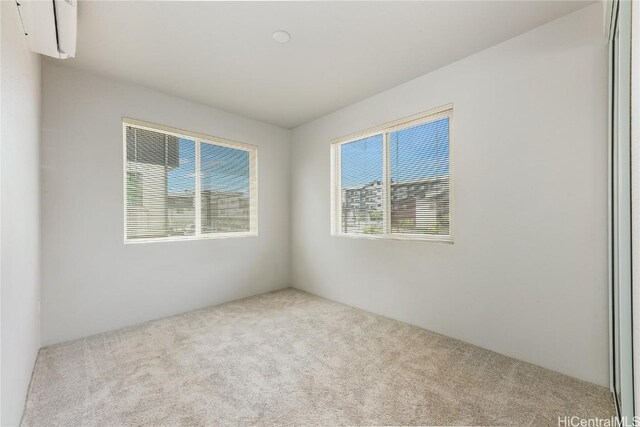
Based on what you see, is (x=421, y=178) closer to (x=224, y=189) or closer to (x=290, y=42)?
(x=290, y=42)

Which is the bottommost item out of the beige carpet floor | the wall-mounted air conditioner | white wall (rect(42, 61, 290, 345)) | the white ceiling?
the beige carpet floor

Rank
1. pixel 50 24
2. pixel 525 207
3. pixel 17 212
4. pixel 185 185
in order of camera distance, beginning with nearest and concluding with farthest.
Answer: pixel 17 212 → pixel 50 24 → pixel 525 207 → pixel 185 185

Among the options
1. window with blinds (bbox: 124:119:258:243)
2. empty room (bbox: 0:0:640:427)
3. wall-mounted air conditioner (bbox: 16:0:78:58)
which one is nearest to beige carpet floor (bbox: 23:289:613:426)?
empty room (bbox: 0:0:640:427)

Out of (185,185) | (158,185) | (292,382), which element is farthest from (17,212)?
(292,382)

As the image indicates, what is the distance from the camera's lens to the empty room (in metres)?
1.64

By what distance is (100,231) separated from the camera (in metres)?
2.73

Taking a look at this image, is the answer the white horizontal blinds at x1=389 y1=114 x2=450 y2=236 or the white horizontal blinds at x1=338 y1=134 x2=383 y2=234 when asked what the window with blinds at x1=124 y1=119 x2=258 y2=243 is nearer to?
the white horizontal blinds at x1=338 y1=134 x2=383 y2=234

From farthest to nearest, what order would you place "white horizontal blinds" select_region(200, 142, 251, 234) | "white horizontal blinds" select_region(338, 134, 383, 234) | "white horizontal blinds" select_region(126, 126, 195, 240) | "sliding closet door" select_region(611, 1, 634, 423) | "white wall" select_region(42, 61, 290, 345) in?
"white horizontal blinds" select_region(200, 142, 251, 234)
"white horizontal blinds" select_region(338, 134, 383, 234)
"white horizontal blinds" select_region(126, 126, 195, 240)
"white wall" select_region(42, 61, 290, 345)
"sliding closet door" select_region(611, 1, 634, 423)

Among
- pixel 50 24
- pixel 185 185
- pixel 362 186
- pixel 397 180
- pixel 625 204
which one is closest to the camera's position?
pixel 625 204

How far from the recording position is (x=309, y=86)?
3004 millimetres

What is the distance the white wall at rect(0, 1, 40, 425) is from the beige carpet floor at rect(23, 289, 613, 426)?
33cm

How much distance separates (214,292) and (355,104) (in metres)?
3.07

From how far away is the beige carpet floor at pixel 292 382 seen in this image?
1.62m

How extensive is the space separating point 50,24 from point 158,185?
169 cm
